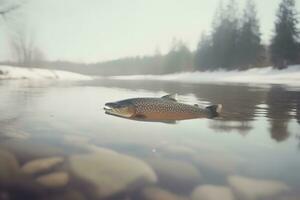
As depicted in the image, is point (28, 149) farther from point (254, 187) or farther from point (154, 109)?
point (254, 187)

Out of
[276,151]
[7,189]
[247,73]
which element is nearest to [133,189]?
[7,189]

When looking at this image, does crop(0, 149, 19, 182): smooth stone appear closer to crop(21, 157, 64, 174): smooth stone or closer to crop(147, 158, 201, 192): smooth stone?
crop(21, 157, 64, 174): smooth stone

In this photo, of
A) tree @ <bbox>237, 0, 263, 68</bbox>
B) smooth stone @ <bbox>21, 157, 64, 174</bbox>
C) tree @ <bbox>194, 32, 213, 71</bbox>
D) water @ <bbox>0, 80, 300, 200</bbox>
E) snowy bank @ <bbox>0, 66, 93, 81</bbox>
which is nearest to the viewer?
water @ <bbox>0, 80, 300, 200</bbox>

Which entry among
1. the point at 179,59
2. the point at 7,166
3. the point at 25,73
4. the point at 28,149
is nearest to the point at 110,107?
the point at 28,149

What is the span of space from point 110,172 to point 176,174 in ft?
1.88

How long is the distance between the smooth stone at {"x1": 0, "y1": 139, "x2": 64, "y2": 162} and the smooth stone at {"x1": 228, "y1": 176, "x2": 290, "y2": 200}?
1724 mm

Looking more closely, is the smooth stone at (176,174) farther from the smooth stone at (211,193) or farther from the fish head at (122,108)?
the fish head at (122,108)

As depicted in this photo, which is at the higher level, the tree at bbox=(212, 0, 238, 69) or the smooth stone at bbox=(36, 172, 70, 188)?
the tree at bbox=(212, 0, 238, 69)

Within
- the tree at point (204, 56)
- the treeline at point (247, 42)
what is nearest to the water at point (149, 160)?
the treeline at point (247, 42)

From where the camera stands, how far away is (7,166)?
2705 millimetres

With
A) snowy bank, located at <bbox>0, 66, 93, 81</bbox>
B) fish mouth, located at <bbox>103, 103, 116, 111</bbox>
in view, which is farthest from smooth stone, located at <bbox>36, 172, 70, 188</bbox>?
snowy bank, located at <bbox>0, 66, 93, 81</bbox>

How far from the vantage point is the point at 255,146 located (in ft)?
12.2

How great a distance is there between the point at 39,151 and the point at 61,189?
101 centimetres

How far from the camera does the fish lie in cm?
418
